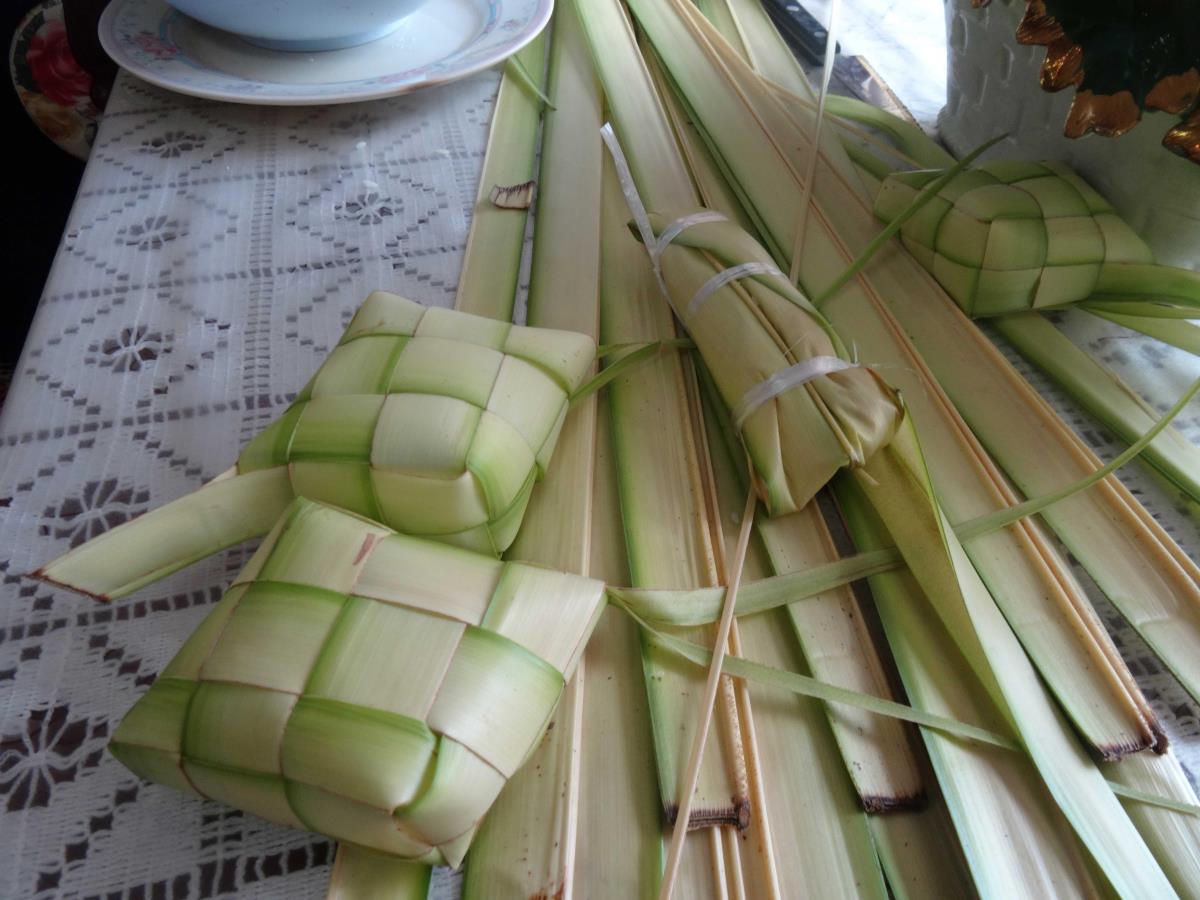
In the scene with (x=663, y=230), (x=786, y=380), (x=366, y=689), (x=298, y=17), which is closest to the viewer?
(x=366, y=689)

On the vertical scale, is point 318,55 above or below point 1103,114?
below

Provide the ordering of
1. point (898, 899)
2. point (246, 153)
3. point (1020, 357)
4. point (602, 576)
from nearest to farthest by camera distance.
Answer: point (898, 899) < point (602, 576) < point (1020, 357) < point (246, 153)

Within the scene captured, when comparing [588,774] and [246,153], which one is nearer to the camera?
[588,774]

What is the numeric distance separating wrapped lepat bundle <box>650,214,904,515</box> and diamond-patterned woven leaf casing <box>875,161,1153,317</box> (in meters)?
0.12

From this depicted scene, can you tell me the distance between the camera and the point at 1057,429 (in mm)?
471

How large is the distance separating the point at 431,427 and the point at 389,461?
0.02m

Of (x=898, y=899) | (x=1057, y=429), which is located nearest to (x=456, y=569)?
(x=898, y=899)

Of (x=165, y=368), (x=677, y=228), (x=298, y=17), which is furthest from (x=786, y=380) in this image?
(x=298, y=17)

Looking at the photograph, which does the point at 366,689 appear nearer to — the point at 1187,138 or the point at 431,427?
the point at 431,427

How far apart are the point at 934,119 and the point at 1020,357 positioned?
30 centimetres

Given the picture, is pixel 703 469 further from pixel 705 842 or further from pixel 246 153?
pixel 246 153

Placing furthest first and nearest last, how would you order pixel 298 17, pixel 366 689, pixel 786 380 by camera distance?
pixel 298 17 → pixel 786 380 → pixel 366 689

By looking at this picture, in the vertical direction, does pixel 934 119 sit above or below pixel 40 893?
above

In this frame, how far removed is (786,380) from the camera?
44 cm
